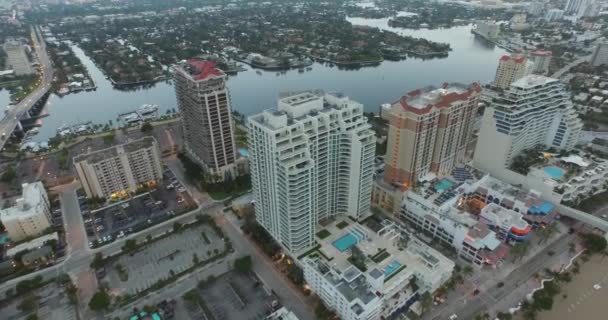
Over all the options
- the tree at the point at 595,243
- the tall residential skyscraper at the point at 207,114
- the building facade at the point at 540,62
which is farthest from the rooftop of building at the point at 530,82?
the building facade at the point at 540,62

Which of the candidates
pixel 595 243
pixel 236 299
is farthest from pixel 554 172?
pixel 236 299

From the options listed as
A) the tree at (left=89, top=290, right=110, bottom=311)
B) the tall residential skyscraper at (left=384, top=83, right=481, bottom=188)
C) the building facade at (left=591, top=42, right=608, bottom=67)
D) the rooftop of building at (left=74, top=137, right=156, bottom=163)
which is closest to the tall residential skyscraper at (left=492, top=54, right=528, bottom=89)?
the building facade at (left=591, top=42, right=608, bottom=67)

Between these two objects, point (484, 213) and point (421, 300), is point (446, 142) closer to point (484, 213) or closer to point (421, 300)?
point (484, 213)

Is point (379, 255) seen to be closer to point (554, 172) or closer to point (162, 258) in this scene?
point (162, 258)

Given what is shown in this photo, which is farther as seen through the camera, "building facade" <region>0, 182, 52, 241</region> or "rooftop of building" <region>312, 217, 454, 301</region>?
"building facade" <region>0, 182, 52, 241</region>

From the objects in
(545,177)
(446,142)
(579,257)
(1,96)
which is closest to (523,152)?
(545,177)

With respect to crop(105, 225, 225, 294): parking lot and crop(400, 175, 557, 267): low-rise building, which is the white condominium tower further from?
crop(400, 175, 557, 267): low-rise building

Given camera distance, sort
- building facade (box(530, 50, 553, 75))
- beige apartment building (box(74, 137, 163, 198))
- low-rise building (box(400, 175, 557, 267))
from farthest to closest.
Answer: building facade (box(530, 50, 553, 75)) < beige apartment building (box(74, 137, 163, 198)) < low-rise building (box(400, 175, 557, 267))
